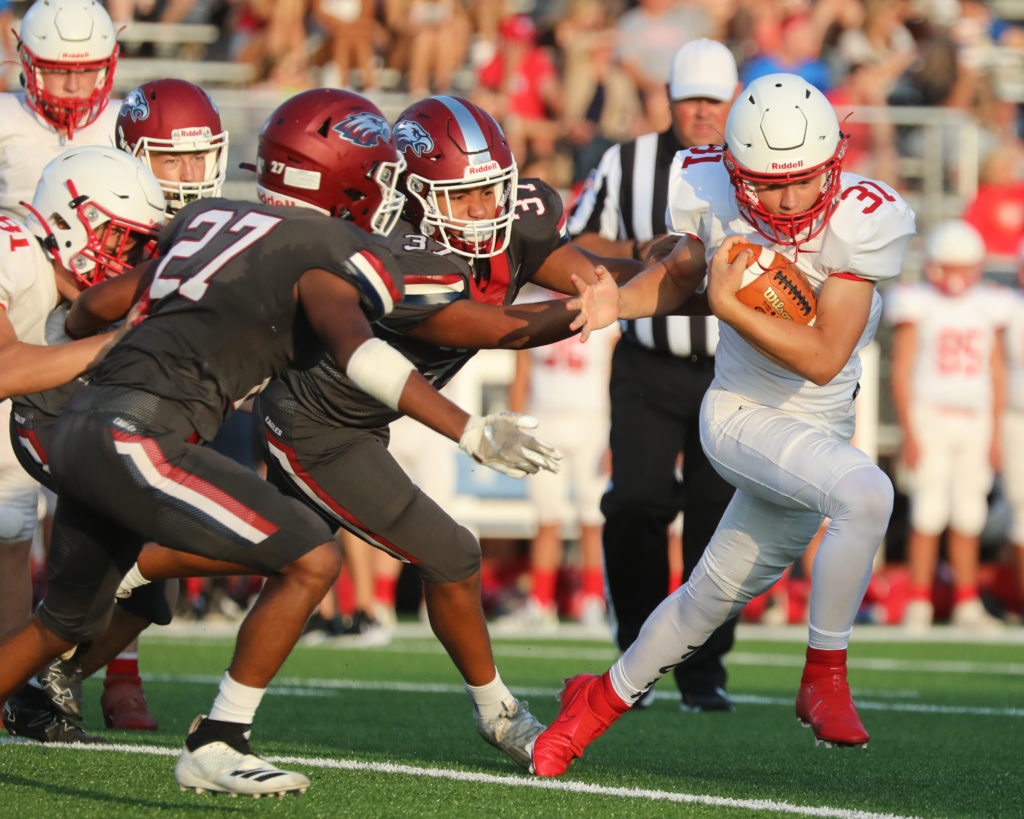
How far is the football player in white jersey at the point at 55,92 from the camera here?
458cm

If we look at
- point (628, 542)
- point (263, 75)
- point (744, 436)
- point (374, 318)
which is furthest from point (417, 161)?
point (263, 75)

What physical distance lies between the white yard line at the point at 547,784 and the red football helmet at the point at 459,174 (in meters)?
1.26

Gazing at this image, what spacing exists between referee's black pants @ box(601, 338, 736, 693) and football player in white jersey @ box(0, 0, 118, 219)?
6.39 ft

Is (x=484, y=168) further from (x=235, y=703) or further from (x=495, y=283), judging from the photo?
(x=235, y=703)

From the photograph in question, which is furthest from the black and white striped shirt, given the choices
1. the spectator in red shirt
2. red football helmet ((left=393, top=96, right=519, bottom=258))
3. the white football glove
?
the spectator in red shirt

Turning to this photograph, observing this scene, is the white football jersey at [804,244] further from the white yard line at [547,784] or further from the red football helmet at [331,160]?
the white yard line at [547,784]

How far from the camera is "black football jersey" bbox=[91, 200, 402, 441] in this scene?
3084 mm

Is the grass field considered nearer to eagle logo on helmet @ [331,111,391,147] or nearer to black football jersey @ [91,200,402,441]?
black football jersey @ [91,200,402,441]

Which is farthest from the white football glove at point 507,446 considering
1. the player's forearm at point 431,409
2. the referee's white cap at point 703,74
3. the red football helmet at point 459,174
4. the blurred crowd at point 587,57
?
the blurred crowd at point 587,57

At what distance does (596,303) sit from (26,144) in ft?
7.06

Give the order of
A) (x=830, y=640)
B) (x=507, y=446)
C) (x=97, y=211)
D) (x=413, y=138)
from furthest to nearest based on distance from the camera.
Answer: (x=413, y=138), (x=97, y=211), (x=830, y=640), (x=507, y=446)

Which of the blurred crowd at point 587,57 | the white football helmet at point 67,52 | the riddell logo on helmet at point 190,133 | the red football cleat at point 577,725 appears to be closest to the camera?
the red football cleat at point 577,725

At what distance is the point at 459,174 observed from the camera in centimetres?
375

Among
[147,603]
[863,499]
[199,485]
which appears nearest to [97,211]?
[199,485]
